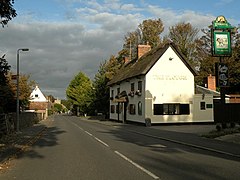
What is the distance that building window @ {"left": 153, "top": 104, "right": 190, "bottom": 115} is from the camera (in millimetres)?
38344

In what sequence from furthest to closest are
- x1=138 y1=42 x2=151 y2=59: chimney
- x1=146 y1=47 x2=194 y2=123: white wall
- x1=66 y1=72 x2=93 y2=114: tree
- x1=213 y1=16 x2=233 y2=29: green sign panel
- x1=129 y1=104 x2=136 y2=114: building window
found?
x1=66 y1=72 x2=93 y2=114: tree
x1=138 y1=42 x2=151 y2=59: chimney
x1=129 y1=104 x2=136 y2=114: building window
x1=146 y1=47 x2=194 y2=123: white wall
x1=213 y1=16 x2=233 y2=29: green sign panel

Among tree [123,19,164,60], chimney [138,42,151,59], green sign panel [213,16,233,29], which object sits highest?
tree [123,19,164,60]

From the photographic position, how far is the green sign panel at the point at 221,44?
2477cm

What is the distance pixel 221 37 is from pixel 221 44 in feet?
1.77

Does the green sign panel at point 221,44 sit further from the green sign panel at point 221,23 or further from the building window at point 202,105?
the building window at point 202,105

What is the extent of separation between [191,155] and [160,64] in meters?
26.1

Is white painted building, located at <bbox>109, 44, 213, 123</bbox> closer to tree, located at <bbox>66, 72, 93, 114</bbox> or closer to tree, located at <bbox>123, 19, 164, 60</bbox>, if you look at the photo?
tree, located at <bbox>123, 19, 164, 60</bbox>

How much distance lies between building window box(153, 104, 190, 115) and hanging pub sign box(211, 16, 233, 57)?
14.4 meters

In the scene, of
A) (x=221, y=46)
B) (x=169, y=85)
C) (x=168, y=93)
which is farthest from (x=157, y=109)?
(x=221, y=46)

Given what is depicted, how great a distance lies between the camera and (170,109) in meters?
38.9

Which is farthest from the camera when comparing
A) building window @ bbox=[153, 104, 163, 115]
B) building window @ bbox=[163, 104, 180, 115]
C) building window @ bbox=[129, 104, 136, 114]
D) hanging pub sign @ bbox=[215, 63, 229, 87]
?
building window @ bbox=[129, 104, 136, 114]

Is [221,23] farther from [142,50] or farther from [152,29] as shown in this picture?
[152,29]

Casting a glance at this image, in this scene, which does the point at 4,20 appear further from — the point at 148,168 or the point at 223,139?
the point at 223,139

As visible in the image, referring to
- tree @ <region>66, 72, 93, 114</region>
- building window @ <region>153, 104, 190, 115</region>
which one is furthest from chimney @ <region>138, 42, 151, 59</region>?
tree @ <region>66, 72, 93, 114</region>
